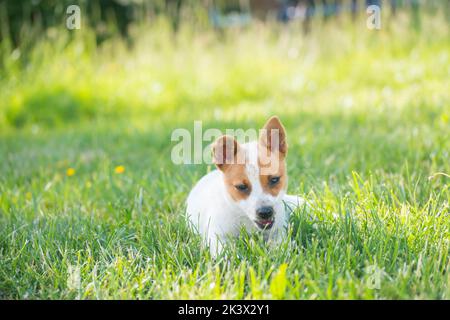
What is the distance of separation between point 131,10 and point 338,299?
1156 centimetres

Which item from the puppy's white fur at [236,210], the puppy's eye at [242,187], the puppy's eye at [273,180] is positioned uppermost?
the puppy's eye at [273,180]

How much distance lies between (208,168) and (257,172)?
3.11ft

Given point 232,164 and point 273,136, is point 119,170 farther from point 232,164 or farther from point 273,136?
point 273,136

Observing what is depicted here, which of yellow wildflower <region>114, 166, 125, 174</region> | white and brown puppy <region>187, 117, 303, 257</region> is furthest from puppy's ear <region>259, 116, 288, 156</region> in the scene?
yellow wildflower <region>114, 166, 125, 174</region>

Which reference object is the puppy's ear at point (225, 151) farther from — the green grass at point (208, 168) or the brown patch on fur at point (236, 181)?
the green grass at point (208, 168)

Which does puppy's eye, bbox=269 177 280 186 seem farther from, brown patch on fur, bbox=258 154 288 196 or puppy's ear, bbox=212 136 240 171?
puppy's ear, bbox=212 136 240 171

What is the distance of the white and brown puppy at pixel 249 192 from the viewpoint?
106 inches

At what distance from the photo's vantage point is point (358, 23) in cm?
807

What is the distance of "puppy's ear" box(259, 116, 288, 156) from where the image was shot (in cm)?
280

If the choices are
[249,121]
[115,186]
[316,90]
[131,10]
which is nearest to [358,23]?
[316,90]

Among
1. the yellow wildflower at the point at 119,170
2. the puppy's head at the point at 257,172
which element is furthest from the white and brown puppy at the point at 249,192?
the yellow wildflower at the point at 119,170

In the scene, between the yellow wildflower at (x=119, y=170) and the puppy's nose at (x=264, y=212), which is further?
the yellow wildflower at (x=119, y=170)
